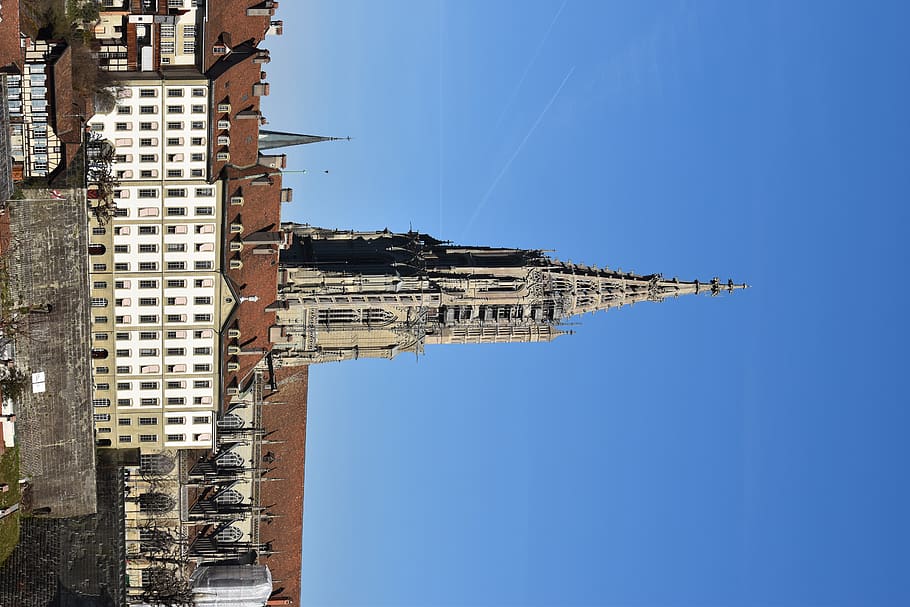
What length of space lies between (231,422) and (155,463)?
27.3 ft

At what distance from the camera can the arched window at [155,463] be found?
9294 cm

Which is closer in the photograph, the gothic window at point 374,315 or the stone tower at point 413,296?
the stone tower at point 413,296

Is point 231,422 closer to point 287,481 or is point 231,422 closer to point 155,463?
point 287,481

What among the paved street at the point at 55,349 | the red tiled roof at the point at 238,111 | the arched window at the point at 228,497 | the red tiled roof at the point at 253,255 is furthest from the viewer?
the arched window at the point at 228,497

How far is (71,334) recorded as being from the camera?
8419 centimetres

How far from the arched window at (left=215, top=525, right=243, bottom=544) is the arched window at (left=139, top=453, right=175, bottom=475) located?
29.8ft

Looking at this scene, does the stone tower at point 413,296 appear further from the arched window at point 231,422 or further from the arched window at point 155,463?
the arched window at point 155,463

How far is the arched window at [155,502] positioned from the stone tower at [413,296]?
434 inches

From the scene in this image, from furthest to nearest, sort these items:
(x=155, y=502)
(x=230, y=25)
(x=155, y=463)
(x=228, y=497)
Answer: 1. (x=228, y=497)
2. (x=155, y=502)
3. (x=155, y=463)
4. (x=230, y=25)

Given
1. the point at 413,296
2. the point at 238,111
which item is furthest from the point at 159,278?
the point at 413,296

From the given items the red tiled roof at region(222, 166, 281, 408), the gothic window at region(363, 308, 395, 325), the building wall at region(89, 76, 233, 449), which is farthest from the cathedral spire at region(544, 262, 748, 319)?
the building wall at region(89, 76, 233, 449)

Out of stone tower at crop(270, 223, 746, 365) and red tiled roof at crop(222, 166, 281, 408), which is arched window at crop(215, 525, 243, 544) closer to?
stone tower at crop(270, 223, 746, 365)

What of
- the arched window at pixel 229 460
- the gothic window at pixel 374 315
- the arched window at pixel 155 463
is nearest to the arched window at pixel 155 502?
the arched window at pixel 155 463

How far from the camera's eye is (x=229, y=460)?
101125mm
